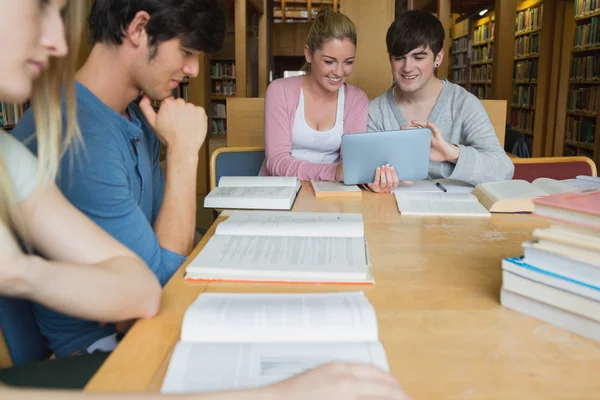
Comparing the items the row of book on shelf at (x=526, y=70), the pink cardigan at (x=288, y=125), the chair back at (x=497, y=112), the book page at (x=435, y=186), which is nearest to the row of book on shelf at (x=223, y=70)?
the row of book on shelf at (x=526, y=70)

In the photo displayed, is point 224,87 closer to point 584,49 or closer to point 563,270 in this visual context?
point 584,49

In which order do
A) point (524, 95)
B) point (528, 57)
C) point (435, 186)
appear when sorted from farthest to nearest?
point (524, 95) < point (528, 57) < point (435, 186)

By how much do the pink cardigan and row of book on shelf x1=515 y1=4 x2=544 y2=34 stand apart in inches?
200

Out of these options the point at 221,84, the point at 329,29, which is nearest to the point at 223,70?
the point at 221,84

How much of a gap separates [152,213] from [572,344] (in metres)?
1.05

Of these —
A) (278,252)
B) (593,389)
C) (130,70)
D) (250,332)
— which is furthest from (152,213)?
(593,389)

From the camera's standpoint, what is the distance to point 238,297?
2.37 ft

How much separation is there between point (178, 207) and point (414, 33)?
3.93 feet

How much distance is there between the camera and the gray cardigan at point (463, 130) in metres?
1.67

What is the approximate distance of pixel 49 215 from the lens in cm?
73

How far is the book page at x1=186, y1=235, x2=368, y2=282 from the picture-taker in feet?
2.66

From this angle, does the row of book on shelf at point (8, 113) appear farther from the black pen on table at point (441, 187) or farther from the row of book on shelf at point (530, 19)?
the row of book on shelf at point (530, 19)

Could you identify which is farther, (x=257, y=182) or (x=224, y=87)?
(x=224, y=87)

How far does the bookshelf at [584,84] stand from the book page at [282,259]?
4.99m
